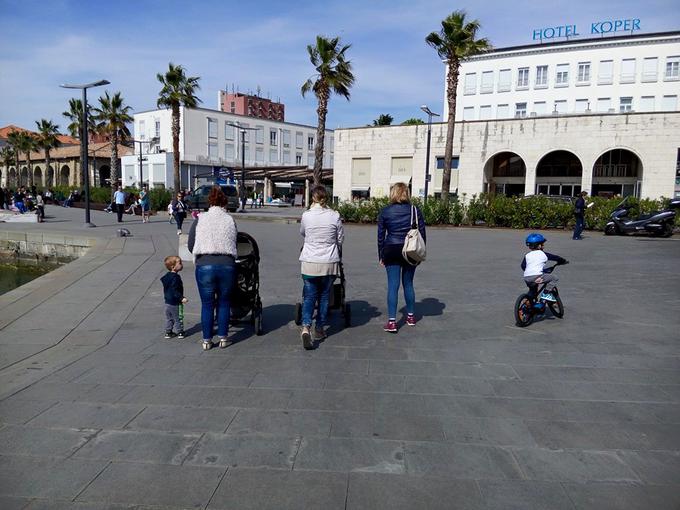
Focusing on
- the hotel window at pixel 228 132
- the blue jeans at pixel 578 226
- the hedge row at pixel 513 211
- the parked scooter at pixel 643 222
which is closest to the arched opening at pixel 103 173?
the hotel window at pixel 228 132

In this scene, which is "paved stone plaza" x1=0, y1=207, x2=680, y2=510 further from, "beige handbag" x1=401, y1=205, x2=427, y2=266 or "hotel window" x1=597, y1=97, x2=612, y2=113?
"hotel window" x1=597, y1=97, x2=612, y2=113

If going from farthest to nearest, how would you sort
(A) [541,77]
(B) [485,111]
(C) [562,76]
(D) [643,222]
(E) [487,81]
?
(B) [485,111], (E) [487,81], (A) [541,77], (C) [562,76], (D) [643,222]

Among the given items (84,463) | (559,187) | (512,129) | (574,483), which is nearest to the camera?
(574,483)

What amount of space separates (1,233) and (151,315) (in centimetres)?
1401

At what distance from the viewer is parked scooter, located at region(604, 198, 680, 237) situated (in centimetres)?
1869

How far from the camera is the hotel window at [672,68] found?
45531 mm

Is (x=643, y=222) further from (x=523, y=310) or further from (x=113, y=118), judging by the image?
(x=113, y=118)

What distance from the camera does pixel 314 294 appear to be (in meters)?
5.73

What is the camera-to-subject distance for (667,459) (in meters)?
3.24

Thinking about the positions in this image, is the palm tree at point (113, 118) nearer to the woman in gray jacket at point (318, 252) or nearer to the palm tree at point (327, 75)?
the palm tree at point (327, 75)

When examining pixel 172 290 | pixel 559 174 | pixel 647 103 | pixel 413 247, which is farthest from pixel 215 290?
pixel 647 103

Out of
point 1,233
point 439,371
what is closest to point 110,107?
point 1,233

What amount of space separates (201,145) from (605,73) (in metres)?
44.7

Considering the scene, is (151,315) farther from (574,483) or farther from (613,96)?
(613,96)
